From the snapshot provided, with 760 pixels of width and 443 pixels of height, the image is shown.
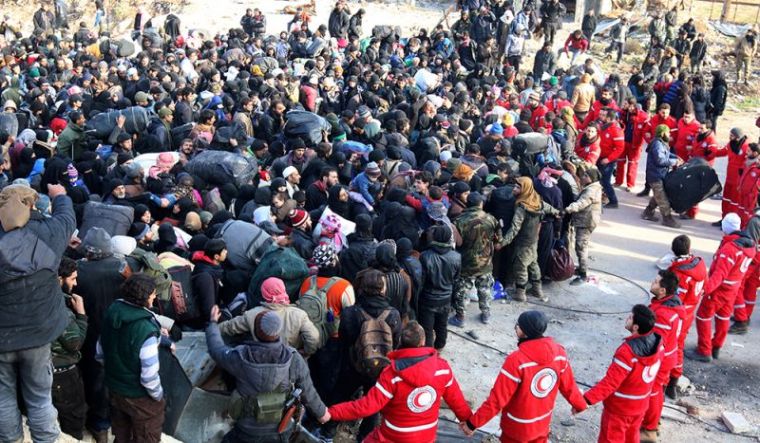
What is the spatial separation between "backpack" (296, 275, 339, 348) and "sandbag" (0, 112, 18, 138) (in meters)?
6.28

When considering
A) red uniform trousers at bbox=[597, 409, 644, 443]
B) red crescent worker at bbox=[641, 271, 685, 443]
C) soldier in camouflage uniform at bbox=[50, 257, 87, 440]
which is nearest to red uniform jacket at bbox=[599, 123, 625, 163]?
red crescent worker at bbox=[641, 271, 685, 443]

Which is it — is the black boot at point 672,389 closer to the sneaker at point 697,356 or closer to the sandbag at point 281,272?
the sneaker at point 697,356

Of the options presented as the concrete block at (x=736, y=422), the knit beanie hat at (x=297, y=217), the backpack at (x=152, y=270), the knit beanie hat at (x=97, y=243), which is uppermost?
the knit beanie hat at (x=97, y=243)

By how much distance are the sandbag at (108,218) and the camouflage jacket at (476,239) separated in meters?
3.39

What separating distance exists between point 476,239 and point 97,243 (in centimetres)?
402

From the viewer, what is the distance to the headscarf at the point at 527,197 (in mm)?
8602

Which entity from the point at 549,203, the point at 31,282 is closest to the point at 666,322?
the point at 549,203

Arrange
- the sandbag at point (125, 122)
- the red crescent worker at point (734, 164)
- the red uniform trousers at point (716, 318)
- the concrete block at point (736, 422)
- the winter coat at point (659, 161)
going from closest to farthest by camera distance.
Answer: the concrete block at point (736, 422), the red uniform trousers at point (716, 318), the sandbag at point (125, 122), the red crescent worker at point (734, 164), the winter coat at point (659, 161)

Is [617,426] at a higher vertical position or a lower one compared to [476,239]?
lower

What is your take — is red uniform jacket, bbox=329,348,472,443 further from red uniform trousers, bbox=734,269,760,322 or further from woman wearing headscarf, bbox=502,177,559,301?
red uniform trousers, bbox=734,269,760,322

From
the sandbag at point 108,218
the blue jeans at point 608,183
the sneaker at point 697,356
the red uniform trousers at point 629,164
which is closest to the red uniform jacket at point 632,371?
the sneaker at point 697,356

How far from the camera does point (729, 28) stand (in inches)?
950

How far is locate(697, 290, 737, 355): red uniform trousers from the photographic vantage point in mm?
7718

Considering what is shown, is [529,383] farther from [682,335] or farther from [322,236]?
[322,236]
